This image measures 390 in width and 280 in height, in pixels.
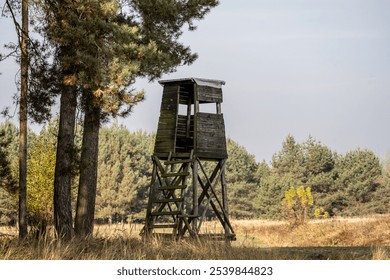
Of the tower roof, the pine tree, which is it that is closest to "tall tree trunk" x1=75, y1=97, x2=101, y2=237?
the pine tree

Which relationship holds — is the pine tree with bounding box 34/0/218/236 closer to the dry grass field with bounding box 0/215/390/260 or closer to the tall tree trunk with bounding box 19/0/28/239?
the tall tree trunk with bounding box 19/0/28/239

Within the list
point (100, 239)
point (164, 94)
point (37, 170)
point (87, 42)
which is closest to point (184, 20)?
point (164, 94)

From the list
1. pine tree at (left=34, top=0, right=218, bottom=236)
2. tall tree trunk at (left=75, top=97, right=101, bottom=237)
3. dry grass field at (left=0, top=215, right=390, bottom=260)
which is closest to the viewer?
dry grass field at (left=0, top=215, right=390, bottom=260)

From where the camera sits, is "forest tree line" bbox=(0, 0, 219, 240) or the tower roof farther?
the tower roof

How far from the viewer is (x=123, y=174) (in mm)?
57000

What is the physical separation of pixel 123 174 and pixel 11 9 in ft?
138

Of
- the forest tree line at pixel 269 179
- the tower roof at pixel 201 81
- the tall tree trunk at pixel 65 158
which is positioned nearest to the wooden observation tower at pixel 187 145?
the tower roof at pixel 201 81

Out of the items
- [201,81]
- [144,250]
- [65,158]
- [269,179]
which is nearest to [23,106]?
[65,158]

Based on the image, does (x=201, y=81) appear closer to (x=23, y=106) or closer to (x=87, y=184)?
(x=87, y=184)

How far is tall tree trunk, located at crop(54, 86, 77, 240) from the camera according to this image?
15.4m

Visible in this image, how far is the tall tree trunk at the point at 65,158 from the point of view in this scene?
15359 mm

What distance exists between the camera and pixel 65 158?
50.5 feet

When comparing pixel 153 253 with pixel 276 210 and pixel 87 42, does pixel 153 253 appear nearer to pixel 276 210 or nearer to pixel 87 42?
pixel 87 42

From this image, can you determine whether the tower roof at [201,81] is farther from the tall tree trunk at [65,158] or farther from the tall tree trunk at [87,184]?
the tall tree trunk at [65,158]
